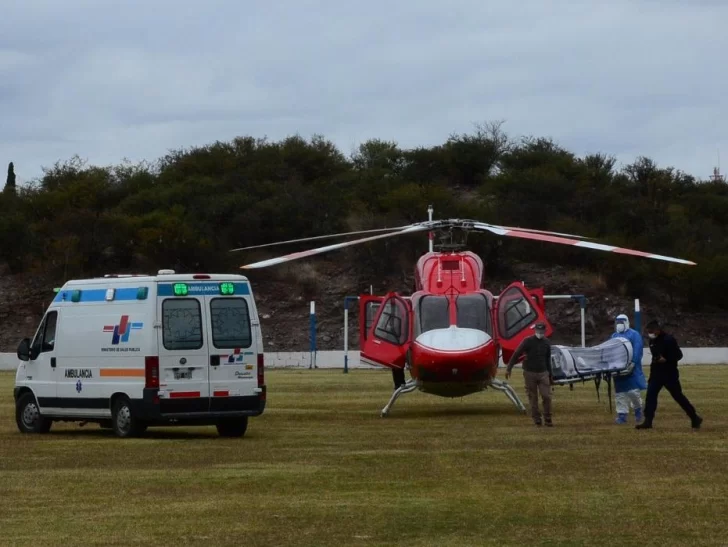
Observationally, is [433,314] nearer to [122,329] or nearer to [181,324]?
[181,324]

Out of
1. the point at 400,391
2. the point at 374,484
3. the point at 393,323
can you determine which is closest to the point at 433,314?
the point at 393,323

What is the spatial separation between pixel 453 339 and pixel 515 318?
181 centimetres

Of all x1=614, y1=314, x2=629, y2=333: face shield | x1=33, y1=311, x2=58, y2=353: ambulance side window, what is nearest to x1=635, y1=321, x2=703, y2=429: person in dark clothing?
x1=614, y1=314, x2=629, y2=333: face shield

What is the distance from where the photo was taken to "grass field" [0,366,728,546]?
38.4 feet

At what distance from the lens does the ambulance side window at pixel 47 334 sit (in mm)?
22922

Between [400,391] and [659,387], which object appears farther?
[400,391]

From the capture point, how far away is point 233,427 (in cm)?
2233

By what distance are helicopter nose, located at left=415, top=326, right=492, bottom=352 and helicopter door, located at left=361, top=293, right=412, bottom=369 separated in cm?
99

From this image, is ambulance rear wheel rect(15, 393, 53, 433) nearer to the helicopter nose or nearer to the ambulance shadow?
the ambulance shadow

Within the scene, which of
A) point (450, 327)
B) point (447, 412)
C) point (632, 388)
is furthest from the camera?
point (447, 412)

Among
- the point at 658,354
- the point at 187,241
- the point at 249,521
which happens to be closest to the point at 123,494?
the point at 249,521

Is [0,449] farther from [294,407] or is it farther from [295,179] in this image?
[295,179]

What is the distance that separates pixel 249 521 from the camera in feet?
40.6

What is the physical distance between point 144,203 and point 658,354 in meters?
63.9
